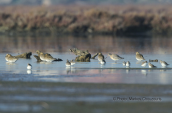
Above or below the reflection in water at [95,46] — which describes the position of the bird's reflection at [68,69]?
below

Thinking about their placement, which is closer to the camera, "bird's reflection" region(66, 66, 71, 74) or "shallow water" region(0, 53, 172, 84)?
"shallow water" region(0, 53, 172, 84)

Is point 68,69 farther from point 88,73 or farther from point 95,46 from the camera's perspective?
point 95,46

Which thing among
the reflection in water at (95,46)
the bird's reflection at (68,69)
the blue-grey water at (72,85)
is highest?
the reflection in water at (95,46)

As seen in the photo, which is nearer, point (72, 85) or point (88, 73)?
point (72, 85)

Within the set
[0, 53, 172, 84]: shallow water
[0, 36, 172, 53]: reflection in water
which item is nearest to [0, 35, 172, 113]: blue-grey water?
[0, 53, 172, 84]: shallow water

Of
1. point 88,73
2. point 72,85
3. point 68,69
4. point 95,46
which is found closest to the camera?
point 72,85

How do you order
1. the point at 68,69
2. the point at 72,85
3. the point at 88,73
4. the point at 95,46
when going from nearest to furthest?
the point at 72,85 < the point at 88,73 < the point at 68,69 < the point at 95,46

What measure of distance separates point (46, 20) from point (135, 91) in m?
46.8

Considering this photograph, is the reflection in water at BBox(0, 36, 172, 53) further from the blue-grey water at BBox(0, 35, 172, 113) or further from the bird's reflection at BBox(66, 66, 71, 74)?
the blue-grey water at BBox(0, 35, 172, 113)

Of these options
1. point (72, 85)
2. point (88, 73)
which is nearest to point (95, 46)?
point (88, 73)

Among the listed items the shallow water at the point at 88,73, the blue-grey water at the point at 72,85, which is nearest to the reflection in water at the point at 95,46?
the shallow water at the point at 88,73

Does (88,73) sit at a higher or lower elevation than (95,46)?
lower

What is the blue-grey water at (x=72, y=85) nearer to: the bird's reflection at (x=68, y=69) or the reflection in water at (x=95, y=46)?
the bird's reflection at (x=68, y=69)

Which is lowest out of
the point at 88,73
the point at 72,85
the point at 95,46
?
the point at 72,85
